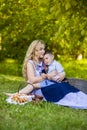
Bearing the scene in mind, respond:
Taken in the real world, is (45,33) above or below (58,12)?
below

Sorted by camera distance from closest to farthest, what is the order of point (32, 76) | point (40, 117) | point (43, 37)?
point (40, 117) → point (32, 76) → point (43, 37)

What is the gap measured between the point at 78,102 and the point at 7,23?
9907 mm

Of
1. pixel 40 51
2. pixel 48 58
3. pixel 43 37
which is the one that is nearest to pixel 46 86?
pixel 48 58

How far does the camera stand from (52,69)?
9.31m

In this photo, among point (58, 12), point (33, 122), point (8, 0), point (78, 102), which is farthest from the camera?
point (8, 0)

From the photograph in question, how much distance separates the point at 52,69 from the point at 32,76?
405mm

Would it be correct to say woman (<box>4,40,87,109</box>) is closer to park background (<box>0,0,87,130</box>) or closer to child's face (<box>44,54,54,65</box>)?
child's face (<box>44,54,54,65</box>)

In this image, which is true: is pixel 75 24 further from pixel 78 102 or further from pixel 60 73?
pixel 78 102

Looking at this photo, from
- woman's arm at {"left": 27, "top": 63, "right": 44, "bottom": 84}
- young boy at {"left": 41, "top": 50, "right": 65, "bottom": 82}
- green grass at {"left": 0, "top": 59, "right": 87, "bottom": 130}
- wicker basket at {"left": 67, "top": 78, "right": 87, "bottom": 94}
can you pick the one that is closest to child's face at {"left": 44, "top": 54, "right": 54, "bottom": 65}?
young boy at {"left": 41, "top": 50, "right": 65, "bottom": 82}

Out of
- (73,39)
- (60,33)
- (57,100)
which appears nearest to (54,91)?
(57,100)

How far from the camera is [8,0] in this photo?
56.9ft

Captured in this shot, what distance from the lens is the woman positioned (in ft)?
28.3

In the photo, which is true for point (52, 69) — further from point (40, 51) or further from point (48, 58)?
point (40, 51)

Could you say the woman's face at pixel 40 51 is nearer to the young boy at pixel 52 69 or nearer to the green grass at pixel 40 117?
the young boy at pixel 52 69
